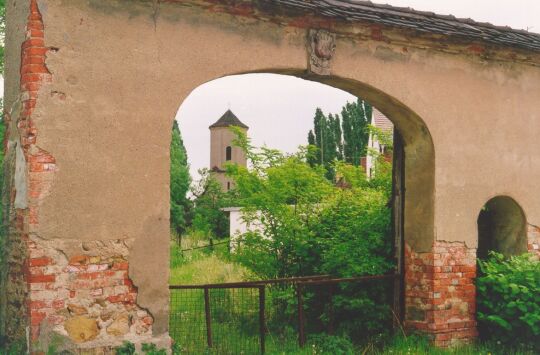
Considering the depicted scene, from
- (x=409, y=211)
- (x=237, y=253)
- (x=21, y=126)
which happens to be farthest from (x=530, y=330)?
(x=21, y=126)

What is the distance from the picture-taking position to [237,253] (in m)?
10.3

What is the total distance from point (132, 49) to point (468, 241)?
5.01 meters

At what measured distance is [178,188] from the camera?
104 ft

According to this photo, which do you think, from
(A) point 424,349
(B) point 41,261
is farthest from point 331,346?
(B) point 41,261

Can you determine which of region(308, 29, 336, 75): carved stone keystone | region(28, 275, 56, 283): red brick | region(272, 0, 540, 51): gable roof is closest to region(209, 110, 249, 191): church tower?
region(272, 0, 540, 51): gable roof

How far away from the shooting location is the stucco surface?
5.62 metres

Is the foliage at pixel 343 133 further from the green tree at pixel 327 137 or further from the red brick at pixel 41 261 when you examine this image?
the red brick at pixel 41 261

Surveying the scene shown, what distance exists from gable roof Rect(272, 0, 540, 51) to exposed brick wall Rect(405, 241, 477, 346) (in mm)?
2745

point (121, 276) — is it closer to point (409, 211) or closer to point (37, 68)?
point (37, 68)

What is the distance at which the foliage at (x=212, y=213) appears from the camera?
84.0 ft

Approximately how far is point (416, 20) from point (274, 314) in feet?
16.6

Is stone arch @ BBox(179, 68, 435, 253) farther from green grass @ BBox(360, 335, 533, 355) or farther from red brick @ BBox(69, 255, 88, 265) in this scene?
red brick @ BBox(69, 255, 88, 265)

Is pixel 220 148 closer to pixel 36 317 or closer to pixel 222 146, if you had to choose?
pixel 222 146

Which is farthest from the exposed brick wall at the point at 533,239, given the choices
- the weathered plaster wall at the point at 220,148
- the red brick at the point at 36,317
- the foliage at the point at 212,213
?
the weathered plaster wall at the point at 220,148
